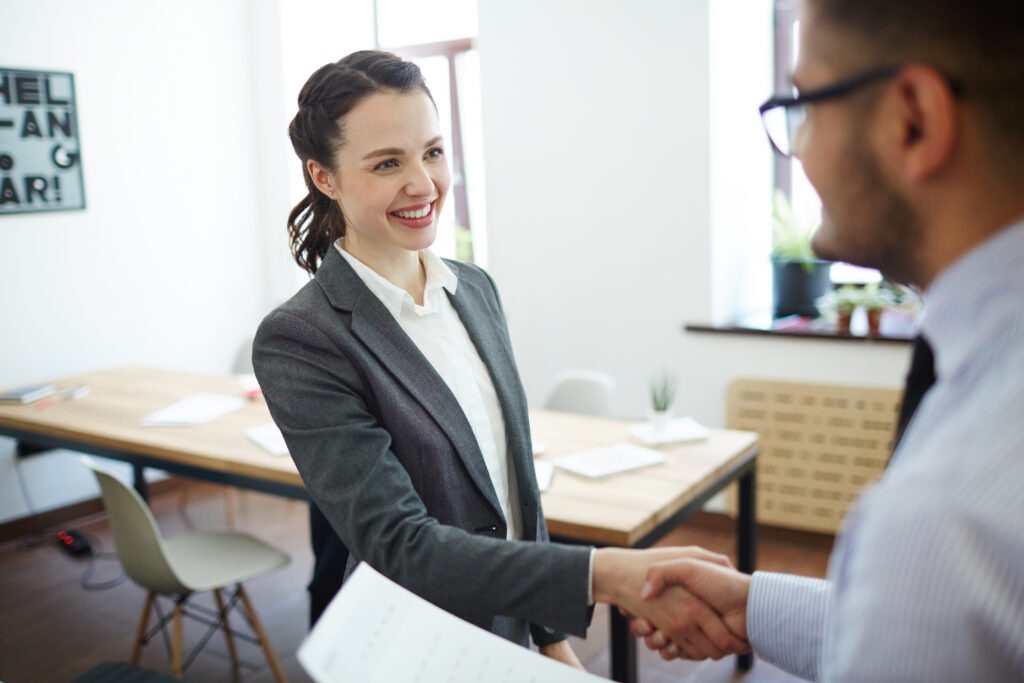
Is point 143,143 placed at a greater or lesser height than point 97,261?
greater

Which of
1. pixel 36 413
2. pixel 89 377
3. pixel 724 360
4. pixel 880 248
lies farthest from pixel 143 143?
pixel 880 248

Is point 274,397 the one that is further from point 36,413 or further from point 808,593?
point 36,413

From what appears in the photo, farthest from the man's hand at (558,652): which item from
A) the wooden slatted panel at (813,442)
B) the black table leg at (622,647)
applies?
the wooden slatted panel at (813,442)

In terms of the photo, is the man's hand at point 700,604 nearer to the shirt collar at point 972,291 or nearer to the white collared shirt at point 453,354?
the white collared shirt at point 453,354

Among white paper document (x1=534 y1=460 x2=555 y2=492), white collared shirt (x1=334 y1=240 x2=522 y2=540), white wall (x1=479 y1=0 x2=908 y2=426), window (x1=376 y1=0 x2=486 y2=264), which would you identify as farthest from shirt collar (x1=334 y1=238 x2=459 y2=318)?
window (x1=376 y1=0 x2=486 y2=264)

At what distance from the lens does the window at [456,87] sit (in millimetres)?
5219

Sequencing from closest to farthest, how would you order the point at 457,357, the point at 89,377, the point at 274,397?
the point at 274,397
the point at 457,357
the point at 89,377

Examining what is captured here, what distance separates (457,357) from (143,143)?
386 centimetres

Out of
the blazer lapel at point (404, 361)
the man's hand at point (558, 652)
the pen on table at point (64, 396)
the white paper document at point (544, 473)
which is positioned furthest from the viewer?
the pen on table at point (64, 396)

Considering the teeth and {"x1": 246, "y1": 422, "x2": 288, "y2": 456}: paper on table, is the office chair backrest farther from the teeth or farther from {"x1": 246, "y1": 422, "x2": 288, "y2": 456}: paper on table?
the teeth

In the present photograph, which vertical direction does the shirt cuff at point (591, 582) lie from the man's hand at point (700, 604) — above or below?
above

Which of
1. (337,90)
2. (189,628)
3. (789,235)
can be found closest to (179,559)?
(189,628)

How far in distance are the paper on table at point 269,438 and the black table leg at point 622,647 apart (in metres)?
1.09

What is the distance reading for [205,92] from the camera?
16.8ft
